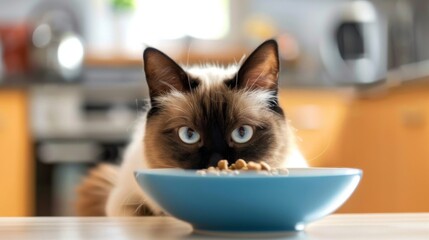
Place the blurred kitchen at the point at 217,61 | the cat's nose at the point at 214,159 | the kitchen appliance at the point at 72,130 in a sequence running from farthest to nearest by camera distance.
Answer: the kitchen appliance at the point at 72,130 < the blurred kitchen at the point at 217,61 < the cat's nose at the point at 214,159

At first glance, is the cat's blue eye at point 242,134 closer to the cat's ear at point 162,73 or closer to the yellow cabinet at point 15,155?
the cat's ear at point 162,73


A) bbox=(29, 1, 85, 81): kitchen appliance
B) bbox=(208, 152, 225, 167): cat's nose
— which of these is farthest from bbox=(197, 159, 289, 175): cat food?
bbox=(29, 1, 85, 81): kitchen appliance

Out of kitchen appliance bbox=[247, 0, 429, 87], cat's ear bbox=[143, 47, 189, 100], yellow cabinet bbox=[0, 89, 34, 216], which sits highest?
kitchen appliance bbox=[247, 0, 429, 87]

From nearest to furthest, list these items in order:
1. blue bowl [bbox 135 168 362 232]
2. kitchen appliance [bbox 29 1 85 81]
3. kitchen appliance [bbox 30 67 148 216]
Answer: blue bowl [bbox 135 168 362 232] < kitchen appliance [bbox 30 67 148 216] < kitchen appliance [bbox 29 1 85 81]

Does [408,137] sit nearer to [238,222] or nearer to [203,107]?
[203,107]

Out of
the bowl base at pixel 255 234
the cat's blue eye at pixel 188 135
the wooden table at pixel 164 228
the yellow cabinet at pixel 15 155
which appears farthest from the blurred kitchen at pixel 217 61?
the bowl base at pixel 255 234

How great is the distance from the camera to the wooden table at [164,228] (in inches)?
31.1

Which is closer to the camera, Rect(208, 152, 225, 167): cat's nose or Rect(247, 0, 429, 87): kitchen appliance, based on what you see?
Rect(208, 152, 225, 167): cat's nose

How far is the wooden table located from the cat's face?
0.55ft

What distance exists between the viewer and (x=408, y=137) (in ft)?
9.01

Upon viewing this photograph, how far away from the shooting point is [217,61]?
390 centimetres

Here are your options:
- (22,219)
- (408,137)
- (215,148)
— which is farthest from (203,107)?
(408,137)

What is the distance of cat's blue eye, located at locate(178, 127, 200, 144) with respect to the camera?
1.12 metres

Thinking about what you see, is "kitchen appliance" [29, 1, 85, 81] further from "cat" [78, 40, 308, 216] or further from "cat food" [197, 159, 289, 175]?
"cat food" [197, 159, 289, 175]
